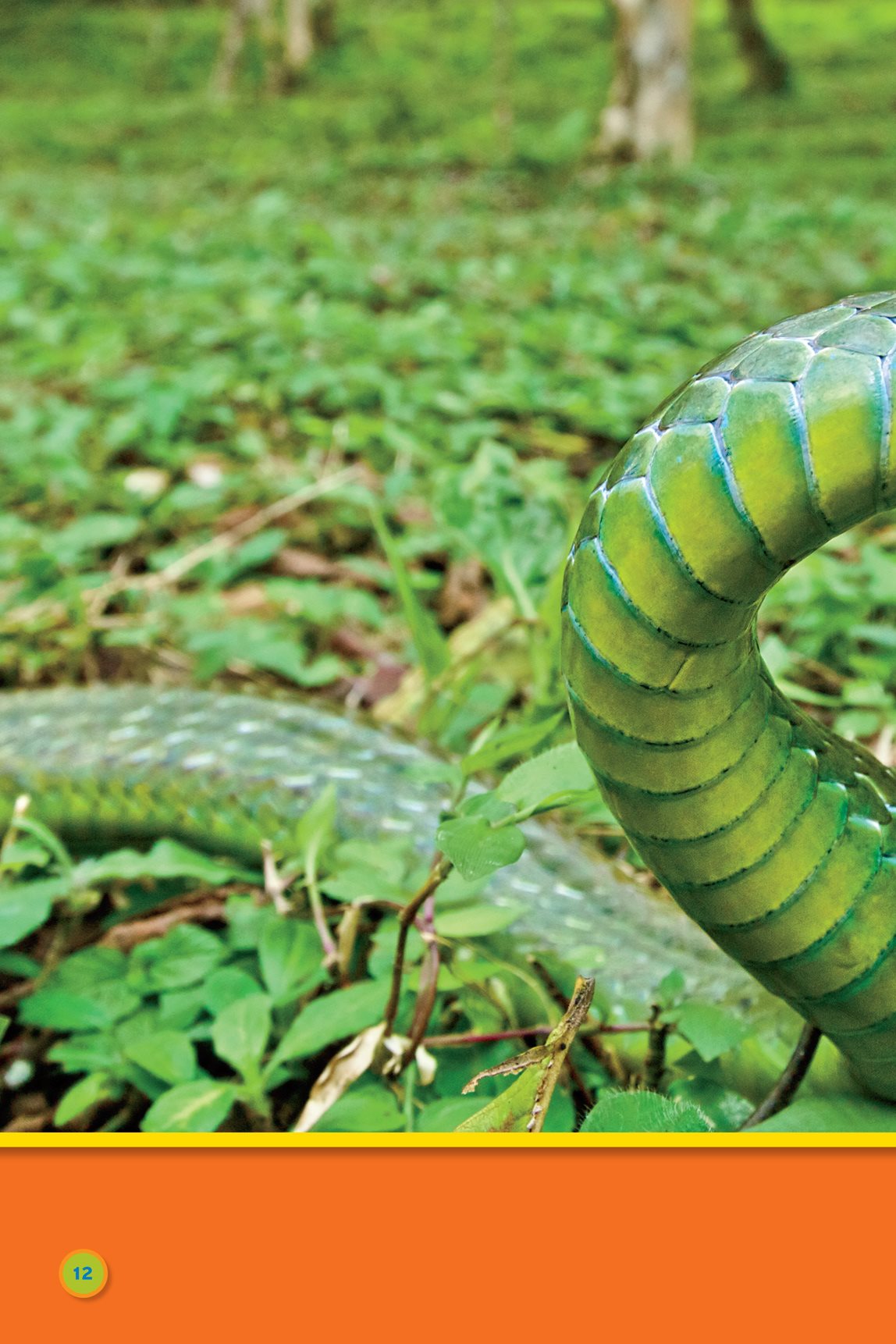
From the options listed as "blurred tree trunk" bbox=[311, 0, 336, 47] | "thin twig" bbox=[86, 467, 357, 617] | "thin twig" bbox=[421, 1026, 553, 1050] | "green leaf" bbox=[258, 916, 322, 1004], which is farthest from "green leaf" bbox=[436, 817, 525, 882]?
"blurred tree trunk" bbox=[311, 0, 336, 47]

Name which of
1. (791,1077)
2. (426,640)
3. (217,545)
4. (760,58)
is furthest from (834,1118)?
(760,58)

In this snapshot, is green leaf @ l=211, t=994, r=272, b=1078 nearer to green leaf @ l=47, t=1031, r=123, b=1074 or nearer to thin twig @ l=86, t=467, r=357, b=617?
green leaf @ l=47, t=1031, r=123, b=1074

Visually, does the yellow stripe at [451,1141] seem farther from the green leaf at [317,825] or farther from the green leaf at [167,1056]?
the green leaf at [317,825]

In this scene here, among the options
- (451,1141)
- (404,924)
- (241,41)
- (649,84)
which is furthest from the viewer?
(241,41)

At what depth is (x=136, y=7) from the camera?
1784 cm

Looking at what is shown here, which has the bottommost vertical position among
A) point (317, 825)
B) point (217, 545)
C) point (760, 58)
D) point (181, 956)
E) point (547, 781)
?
point (760, 58)

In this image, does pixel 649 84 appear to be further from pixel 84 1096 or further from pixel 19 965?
pixel 84 1096

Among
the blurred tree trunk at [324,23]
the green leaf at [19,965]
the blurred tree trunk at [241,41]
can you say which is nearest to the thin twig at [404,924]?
the green leaf at [19,965]

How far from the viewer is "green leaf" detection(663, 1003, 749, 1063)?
2.59ft

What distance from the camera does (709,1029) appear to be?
0.80 m

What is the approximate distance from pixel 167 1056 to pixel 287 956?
128 mm

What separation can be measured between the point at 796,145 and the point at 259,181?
13.9 ft

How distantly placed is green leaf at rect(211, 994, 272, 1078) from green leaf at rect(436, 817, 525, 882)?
0.30 meters

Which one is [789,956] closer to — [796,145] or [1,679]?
[1,679]
